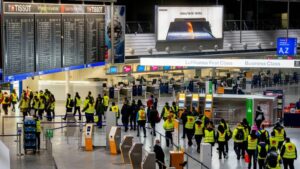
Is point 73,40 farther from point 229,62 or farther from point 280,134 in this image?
point 229,62

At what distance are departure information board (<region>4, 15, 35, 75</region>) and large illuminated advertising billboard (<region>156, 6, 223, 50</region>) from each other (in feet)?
47.2

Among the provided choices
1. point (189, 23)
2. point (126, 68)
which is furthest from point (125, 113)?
point (126, 68)

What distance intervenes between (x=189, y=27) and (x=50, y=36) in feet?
→ 48.7

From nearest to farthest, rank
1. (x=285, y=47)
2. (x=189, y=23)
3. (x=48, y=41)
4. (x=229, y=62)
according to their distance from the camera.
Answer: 1. (x=48, y=41)
2. (x=229, y=62)
3. (x=285, y=47)
4. (x=189, y=23)

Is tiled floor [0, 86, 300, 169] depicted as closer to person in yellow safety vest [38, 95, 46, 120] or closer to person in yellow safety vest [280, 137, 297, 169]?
person in yellow safety vest [280, 137, 297, 169]

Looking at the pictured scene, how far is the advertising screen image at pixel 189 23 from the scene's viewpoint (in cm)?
3478

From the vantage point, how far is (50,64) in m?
21.8

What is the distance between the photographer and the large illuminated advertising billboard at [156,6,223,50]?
114 ft

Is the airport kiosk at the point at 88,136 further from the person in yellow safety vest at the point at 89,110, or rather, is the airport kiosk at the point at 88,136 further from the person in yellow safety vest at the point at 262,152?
the person in yellow safety vest at the point at 262,152

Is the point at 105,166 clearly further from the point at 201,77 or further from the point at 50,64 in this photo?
the point at 201,77

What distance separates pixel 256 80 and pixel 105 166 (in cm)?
2629

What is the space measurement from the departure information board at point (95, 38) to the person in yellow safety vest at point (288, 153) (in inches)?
326

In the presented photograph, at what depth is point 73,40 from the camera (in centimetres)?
2366

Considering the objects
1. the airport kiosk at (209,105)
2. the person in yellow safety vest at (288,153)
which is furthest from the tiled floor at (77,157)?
the airport kiosk at (209,105)
